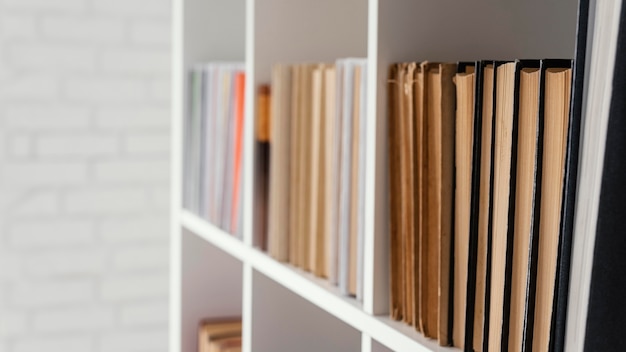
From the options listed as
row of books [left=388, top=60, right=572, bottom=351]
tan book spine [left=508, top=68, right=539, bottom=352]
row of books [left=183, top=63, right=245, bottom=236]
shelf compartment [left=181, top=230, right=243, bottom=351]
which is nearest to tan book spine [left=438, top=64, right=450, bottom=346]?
row of books [left=388, top=60, right=572, bottom=351]

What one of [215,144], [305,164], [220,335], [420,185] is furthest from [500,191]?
[220,335]

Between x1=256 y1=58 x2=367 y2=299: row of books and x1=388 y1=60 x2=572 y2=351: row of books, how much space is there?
11cm

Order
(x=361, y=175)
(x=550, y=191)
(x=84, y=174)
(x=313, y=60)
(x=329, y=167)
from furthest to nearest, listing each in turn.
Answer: (x=84, y=174) < (x=313, y=60) < (x=329, y=167) < (x=361, y=175) < (x=550, y=191)

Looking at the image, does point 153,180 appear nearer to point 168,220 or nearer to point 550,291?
point 168,220

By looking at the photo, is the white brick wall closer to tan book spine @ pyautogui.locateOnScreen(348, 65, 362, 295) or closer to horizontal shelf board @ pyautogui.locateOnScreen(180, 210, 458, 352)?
horizontal shelf board @ pyautogui.locateOnScreen(180, 210, 458, 352)

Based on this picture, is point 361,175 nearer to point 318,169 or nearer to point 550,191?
point 318,169

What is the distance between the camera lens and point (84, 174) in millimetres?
2291

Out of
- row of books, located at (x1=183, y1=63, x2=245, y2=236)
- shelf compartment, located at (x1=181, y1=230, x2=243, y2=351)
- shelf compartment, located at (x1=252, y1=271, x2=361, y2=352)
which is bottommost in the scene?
shelf compartment, located at (x1=181, y1=230, x2=243, y2=351)

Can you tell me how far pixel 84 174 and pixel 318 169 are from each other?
127 centimetres

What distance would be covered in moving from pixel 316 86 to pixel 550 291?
572 millimetres

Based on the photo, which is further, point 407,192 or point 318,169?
point 318,169

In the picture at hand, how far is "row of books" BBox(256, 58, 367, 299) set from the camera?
3.53 feet

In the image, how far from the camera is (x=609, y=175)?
581 mm

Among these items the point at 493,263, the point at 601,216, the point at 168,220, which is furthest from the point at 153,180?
the point at 601,216
